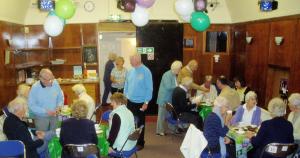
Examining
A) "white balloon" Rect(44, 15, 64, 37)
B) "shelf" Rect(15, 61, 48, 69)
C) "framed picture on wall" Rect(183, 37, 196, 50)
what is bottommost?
"shelf" Rect(15, 61, 48, 69)

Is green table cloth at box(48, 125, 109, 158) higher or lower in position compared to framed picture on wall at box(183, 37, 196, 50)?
lower

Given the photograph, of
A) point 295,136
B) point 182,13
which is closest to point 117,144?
point 295,136

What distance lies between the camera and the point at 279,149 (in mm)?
3533

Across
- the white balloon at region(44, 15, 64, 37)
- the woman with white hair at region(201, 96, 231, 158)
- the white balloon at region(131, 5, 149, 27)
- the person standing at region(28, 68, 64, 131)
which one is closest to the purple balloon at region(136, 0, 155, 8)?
the white balloon at region(131, 5, 149, 27)

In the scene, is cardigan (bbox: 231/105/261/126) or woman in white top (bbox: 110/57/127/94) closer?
cardigan (bbox: 231/105/261/126)

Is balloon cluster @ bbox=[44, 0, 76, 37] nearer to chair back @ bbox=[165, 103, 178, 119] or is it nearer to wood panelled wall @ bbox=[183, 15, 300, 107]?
chair back @ bbox=[165, 103, 178, 119]

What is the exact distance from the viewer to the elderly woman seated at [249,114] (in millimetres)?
4688

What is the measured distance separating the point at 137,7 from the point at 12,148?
393cm

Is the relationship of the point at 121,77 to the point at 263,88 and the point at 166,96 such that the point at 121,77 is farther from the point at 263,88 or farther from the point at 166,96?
the point at 263,88

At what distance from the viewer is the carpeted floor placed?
17.9 feet

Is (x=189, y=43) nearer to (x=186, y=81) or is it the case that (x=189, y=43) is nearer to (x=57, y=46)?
(x=186, y=81)

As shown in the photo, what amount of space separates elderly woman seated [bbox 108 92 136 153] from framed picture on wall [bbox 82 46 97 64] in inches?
196

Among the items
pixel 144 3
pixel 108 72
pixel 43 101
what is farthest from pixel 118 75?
pixel 43 101

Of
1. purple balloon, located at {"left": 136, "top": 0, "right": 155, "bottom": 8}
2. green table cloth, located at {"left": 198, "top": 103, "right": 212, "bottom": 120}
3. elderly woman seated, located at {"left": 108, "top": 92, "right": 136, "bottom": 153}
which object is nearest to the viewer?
elderly woman seated, located at {"left": 108, "top": 92, "right": 136, "bottom": 153}
